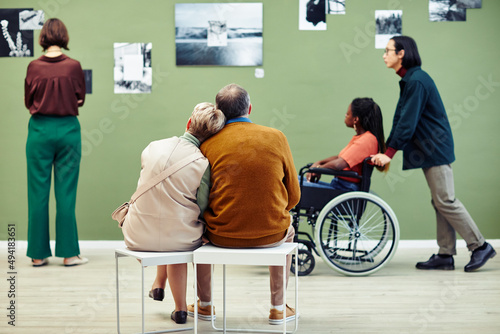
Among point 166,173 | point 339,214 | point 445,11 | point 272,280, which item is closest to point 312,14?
point 445,11

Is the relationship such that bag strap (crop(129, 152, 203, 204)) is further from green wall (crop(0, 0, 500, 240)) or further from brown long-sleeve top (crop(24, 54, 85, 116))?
green wall (crop(0, 0, 500, 240))

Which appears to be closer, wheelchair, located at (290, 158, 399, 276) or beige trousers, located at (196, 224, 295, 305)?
beige trousers, located at (196, 224, 295, 305)

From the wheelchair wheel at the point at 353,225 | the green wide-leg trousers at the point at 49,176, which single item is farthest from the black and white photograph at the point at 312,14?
the green wide-leg trousers at the point at 49,176

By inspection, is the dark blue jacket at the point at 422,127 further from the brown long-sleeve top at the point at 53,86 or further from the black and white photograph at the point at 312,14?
the brown long-sleeve top at the point at 53,86

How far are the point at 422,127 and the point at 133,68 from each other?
223cm

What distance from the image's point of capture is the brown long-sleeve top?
387 centimetres

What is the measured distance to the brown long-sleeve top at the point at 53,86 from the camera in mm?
3869

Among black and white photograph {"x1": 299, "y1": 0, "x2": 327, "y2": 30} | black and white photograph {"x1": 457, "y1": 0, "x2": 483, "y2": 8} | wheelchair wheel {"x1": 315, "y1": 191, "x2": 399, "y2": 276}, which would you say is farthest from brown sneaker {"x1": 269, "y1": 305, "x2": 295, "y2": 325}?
black and white photograph {"x1": 457, "y1": 0, "x2": 483, "y2": 8}

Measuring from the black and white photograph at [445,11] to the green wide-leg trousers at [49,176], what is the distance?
2.77 metres

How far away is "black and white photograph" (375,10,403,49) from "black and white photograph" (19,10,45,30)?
8.42 ft

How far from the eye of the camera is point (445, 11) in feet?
15.0

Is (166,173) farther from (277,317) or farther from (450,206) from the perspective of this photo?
(450,206)

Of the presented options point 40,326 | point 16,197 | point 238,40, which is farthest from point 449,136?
point 16,197

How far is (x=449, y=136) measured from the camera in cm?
371
